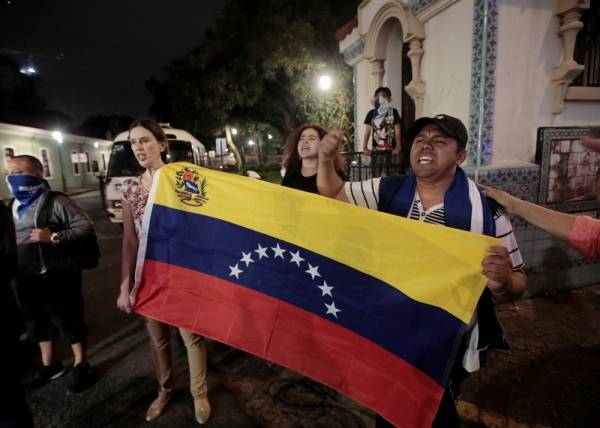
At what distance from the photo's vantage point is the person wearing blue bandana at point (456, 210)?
1740 mm

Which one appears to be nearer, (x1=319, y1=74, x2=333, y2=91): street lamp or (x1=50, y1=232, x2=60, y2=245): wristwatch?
(x1=50, y1=232, x2=60, y2=245): wristwatch

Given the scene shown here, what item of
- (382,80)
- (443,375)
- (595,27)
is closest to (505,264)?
(443,375)

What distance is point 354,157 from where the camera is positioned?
23.3ft

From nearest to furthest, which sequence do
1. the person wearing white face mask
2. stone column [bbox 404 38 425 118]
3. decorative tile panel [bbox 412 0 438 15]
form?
decorative tile panel [bbox 412 0 438 15]
stone column [bbox 404 38 425 118]
the person wearing white face mask

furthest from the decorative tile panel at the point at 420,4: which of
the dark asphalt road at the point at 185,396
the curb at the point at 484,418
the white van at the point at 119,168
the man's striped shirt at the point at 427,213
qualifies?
the white van at the point at 119,168

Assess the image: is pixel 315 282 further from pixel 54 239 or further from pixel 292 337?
pixel 54 239

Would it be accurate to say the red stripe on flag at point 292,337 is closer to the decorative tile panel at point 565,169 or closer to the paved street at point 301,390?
the paved street at point 301,390

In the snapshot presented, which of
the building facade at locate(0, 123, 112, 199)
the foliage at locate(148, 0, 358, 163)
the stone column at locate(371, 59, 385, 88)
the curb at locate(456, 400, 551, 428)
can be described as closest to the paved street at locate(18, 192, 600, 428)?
the curb at locate(456, 400, 551, 428)

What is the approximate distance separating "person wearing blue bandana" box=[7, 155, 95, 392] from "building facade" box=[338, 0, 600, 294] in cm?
468

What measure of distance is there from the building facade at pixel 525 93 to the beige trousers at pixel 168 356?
3.76 meters

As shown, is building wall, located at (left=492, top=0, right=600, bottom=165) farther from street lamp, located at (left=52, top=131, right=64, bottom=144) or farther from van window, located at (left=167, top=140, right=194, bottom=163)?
street lamp, located at (left=52, top=131, right=64, bottom=144)

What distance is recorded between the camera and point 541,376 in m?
3.14

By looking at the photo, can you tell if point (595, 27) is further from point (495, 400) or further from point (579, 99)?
point (495, 400)

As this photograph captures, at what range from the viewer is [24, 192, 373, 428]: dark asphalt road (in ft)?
9.16
